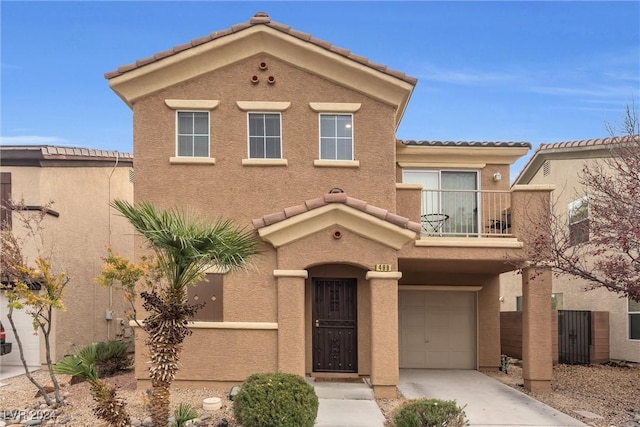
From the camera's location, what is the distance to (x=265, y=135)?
13664 millimetres

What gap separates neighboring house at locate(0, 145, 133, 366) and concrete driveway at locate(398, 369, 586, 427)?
9252 mm

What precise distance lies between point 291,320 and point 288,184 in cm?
318

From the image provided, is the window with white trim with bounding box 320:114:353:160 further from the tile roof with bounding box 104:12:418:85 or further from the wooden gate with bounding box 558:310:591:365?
the wooden gate with bounding box 558:310:591:365

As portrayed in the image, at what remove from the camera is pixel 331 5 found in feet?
53.5

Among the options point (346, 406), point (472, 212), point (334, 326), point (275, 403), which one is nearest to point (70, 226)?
point (334, 326)

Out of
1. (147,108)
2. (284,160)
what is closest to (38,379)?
(147,108)

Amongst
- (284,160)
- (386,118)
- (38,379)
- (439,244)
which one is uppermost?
(386,118)

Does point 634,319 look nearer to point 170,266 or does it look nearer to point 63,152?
point 170,266

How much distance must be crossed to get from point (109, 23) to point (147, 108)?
5.98m

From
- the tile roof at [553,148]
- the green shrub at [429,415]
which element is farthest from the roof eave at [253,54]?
the green shrub at [429,415]

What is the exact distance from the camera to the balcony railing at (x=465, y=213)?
1450 cm

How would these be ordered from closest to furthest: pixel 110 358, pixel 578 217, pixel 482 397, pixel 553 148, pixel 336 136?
pixel 482 397 < pixel 336 136 < pixel 110 358 < pixel 578 217 < pixel 553 148

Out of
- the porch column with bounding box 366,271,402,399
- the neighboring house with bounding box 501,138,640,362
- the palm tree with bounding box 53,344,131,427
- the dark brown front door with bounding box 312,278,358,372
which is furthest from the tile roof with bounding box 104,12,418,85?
the palm tree with bounding box 53,344,131,427

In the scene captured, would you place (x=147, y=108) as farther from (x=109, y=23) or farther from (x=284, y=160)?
(x=109, y=23)
